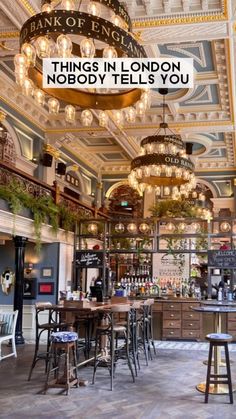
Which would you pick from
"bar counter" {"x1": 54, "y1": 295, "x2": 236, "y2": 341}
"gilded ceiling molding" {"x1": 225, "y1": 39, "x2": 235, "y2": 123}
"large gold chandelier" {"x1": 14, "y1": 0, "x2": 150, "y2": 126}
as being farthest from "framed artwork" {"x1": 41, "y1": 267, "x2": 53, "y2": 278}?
"large gold chandelier" {"x1": 14, "y1": 0, "x2": 150, "y2": 126}

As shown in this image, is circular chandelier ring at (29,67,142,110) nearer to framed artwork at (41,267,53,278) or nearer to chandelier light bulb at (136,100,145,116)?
chandelier light bulb at (136,100,145,116)

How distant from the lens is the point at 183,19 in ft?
22.0

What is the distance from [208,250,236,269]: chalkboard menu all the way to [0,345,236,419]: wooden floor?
3.44 m

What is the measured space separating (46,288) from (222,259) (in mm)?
3969

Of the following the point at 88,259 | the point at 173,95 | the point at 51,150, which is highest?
the point at 173,95

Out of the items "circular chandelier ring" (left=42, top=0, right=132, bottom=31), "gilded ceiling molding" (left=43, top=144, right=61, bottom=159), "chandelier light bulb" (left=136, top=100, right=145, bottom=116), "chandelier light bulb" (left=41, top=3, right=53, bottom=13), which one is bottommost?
"chandelier light bulb" (left=136, top=100, right=145, bottom=116)

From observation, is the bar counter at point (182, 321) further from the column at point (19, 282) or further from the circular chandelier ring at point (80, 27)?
the circular chandelier ring at point (80, 27)

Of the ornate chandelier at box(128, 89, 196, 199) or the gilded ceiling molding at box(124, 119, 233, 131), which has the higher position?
the gilded ceiling molding at box(124, 119, 233, 131)

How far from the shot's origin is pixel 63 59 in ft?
16.4

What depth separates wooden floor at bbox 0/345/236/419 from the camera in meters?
4.84

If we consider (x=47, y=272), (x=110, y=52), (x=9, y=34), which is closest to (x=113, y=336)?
(x=110, y=52)

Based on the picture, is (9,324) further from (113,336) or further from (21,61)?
(21,61)

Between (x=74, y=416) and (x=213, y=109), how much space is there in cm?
829

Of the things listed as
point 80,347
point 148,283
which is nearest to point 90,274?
point 148,283
